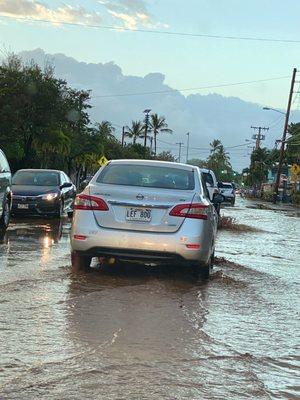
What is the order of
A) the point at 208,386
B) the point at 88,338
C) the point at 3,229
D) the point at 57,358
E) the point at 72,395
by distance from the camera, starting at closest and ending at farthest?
the point at 72,395 < the point at 208,386 < the point at 57,358 < the point at 88,338 < the point at 3,229

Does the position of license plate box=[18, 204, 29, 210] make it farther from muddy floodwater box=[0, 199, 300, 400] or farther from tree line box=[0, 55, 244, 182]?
tree line box=[0, 55, 244, 182]

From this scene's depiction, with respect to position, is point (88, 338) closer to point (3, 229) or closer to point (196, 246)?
point (196, 246)

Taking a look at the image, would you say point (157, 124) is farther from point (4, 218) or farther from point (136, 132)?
point (4, 218)

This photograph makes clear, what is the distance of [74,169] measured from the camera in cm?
6122

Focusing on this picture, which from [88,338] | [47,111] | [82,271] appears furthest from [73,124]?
[88,338]

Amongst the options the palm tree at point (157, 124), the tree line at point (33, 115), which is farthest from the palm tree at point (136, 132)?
the tree line at point (33, 115)

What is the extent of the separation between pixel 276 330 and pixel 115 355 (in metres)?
1.93

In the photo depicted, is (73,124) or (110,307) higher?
(73,124)

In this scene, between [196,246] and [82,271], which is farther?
[82,271]

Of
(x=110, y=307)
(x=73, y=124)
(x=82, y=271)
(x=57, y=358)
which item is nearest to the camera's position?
(x=57, y=358)

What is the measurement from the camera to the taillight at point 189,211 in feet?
26.0

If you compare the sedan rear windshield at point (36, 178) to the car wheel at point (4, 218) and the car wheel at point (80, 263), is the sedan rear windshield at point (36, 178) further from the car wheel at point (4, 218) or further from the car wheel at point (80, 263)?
the car wheel at point (80, 263)

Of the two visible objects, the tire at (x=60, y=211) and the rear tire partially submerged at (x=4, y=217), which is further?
the tire at (x=60, y=211)

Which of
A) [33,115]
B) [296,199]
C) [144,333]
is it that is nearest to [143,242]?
[144,333]
